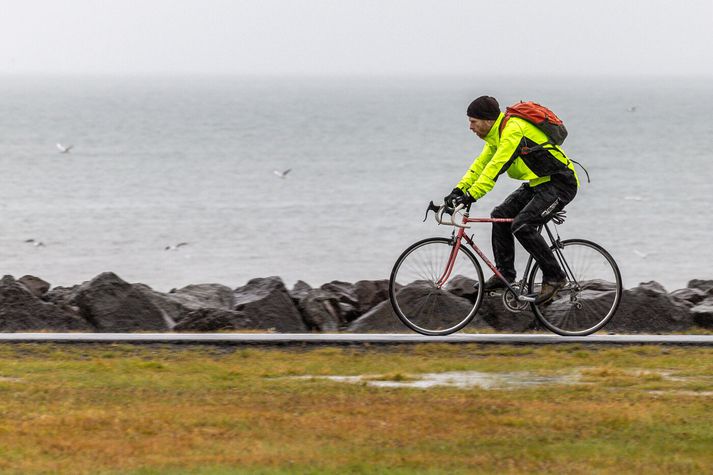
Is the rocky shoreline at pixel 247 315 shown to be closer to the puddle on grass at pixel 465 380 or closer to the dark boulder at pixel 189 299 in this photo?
the dark boulder at pixel 189 299

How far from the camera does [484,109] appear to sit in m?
9.29

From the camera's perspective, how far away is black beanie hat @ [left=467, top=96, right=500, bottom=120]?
9.27m

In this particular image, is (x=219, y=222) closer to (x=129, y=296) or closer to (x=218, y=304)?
(x=218, y=304)

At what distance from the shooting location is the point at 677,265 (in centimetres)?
3634

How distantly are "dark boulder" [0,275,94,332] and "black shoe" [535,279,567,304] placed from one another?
4.14m

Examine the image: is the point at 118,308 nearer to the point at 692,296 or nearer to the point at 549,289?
the point at 549,289

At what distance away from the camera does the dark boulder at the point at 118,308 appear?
11.3 meters

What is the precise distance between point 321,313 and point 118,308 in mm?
1946

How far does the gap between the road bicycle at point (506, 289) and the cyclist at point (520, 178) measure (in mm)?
119

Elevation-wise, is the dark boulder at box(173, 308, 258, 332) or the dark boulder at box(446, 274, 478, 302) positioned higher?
the dark boulder at box(446, 274, 478, 302)

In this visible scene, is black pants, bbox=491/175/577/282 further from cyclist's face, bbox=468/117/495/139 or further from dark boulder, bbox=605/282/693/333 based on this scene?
dark boulder, bbox=605/282/693/333

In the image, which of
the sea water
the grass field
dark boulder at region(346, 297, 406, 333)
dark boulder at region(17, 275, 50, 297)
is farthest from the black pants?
the sea water

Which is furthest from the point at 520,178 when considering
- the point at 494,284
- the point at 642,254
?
the point at 642,254

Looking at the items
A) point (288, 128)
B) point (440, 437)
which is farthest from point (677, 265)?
point (288, 128)
